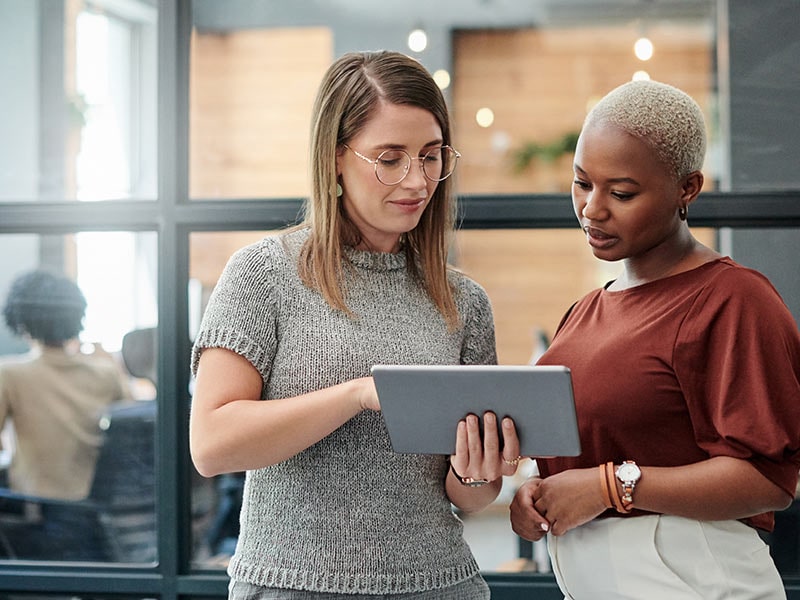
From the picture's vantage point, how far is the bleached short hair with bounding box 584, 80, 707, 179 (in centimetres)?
120

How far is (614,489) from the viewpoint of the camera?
3.91 feet

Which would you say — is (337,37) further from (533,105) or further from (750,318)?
(533,105)

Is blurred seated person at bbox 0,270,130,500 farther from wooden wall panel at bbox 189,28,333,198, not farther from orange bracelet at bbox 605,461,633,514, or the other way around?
orange bracelet at bbox 605,461,633,514

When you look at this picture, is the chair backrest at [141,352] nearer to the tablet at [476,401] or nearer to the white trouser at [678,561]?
the tablet at [476,401]

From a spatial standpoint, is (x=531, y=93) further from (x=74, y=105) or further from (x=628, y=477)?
(x=628, y=477)

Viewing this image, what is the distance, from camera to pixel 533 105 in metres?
5.43

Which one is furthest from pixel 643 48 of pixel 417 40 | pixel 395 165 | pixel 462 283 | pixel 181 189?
pixel 395 165

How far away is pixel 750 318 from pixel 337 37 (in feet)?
4.43

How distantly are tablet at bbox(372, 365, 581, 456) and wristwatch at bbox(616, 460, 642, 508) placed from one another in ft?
0.27

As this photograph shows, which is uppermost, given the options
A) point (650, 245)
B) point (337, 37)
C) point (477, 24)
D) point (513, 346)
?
point (477, 24)

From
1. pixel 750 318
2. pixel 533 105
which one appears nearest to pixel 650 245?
pixel 750 318

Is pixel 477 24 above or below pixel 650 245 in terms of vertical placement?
above

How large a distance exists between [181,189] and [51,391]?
630 mm

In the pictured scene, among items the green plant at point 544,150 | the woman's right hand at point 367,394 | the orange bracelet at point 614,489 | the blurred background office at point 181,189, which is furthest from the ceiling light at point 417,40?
the green plant at point 544,150
